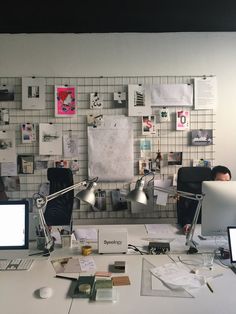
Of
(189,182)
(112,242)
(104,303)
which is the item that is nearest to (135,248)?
(112,242)

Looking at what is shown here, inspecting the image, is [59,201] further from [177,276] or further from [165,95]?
[177,276]

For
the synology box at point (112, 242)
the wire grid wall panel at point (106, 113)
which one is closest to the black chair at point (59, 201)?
the wire grid wall panel at point (106, 113)

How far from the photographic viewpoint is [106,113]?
3.73 metres

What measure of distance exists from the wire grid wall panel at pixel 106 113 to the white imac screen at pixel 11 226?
165 centimetres

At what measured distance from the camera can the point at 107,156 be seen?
12.3 feet

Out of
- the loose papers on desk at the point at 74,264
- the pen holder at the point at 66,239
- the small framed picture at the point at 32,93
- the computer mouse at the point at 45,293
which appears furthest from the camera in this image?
the small framed picture at the point at 32,93

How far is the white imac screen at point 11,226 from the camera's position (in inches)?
82.3

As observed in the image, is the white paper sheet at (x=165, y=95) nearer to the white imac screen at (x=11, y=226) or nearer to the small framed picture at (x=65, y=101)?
the small framed picture at (x=65, y=101)

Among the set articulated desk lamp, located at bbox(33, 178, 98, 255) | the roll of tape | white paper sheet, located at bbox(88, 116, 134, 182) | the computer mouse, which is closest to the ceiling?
white paper sheet, located at bbox(88, 116, 134, 182)

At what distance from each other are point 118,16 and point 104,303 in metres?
2.69

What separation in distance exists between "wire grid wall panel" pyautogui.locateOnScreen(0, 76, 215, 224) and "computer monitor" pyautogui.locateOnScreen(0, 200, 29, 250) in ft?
5.40

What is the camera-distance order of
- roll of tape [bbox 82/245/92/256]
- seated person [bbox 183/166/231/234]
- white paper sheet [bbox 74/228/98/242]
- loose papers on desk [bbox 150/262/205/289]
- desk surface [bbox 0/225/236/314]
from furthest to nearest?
seated person [bbox 183/166/231/234] < white paper sheet [bbox 74/228/98/242] < roll of tape [bbox 82/245/92/256] < loose papers on desk [bbox 150/262/205/289] < desk surface [bbox 0/225/236/314]

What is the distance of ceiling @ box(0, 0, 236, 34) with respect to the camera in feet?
9.76

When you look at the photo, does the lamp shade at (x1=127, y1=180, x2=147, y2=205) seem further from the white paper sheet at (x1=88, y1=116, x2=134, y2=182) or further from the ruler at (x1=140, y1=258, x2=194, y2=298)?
the white paper sheet at (x1=88, y1=116, x2=134, y2=182)
